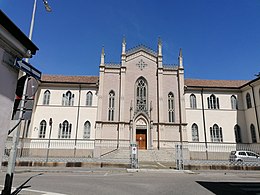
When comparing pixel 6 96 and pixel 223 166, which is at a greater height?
pixel 6 96

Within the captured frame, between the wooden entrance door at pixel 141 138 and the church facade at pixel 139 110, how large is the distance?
146mm

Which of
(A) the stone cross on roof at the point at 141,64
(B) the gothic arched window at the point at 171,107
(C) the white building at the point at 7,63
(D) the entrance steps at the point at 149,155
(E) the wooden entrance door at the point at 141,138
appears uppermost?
(A) the stone cross on roof at the point at 141,64

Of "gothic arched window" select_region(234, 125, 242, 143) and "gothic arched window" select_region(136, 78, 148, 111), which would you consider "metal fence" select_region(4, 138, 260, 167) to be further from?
"gothic arched window" select_region(136, 78, 148, 111)

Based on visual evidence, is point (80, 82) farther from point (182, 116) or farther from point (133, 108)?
point (182, 116)

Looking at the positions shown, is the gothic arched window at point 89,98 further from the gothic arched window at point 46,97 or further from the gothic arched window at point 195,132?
the gothic arched window at point 195,132

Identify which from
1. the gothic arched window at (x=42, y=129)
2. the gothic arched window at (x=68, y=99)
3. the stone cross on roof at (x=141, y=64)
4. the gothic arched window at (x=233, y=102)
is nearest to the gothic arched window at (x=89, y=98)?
the gothic arched window at (x=68, y=99)

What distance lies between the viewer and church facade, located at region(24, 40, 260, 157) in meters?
26.5

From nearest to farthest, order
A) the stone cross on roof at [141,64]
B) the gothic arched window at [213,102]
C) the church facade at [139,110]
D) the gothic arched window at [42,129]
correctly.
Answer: the church facade at [139,110] < the gothic arched window at [42,129] < the gothic arched window at [213,102] < the stone cross on roof at [141,64]

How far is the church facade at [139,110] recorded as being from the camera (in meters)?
26.5

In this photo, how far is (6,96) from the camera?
4.12 metres

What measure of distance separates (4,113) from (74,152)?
23.5 meters

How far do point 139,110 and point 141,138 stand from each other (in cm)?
425

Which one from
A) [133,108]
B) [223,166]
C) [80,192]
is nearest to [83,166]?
[80,192]

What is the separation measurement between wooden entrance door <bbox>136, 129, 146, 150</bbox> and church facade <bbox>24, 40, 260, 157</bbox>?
0.15 m
